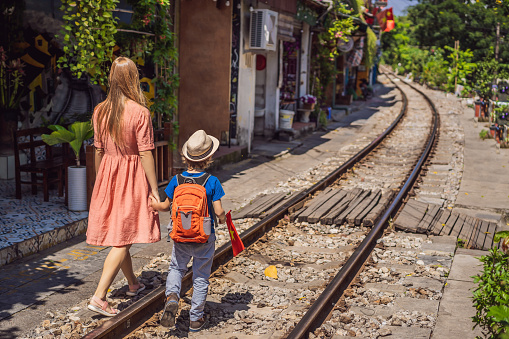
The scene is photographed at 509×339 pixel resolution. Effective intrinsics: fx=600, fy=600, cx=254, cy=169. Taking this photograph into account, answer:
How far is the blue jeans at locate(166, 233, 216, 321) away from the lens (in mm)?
5004

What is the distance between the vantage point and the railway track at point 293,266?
525 centimetres

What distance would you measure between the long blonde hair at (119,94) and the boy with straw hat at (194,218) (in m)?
0.59

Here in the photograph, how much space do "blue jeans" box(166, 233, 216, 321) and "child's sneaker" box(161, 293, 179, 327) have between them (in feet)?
0.22

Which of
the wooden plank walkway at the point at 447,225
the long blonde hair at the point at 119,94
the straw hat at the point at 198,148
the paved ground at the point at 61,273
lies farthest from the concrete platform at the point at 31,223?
the wooden plank walkway at the point at 447,225

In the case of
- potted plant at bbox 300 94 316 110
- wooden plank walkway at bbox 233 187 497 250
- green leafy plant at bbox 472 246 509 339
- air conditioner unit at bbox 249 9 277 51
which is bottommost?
wooden plank walkway at bbox 233 187 497 250

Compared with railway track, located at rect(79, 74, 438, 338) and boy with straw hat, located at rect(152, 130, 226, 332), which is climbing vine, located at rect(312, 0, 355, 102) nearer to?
railway track, located at rect(79, 74, 438, 338)

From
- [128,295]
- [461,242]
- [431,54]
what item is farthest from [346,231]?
[431,54]

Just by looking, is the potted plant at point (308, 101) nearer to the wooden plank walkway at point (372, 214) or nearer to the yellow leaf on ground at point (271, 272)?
the wooden plank walkway at point (372, 214)

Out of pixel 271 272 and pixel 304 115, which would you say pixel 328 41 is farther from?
pixel 271 272

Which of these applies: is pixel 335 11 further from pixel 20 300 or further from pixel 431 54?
pixel 431 54

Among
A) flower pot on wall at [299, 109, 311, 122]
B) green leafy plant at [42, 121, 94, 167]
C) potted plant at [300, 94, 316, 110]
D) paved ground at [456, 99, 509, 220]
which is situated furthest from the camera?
flower pot on wall at [299, 109, 311, 122]

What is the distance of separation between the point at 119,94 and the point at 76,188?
11.6 ft

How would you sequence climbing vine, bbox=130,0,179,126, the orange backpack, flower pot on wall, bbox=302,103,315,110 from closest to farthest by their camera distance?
the orange backpack, climbing vine, bbox=130,0,179,126, flower pot on wall, bbox=302,103,315,110

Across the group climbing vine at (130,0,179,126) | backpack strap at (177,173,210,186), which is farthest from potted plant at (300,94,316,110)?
backpack strap at (177,173,210,186)
